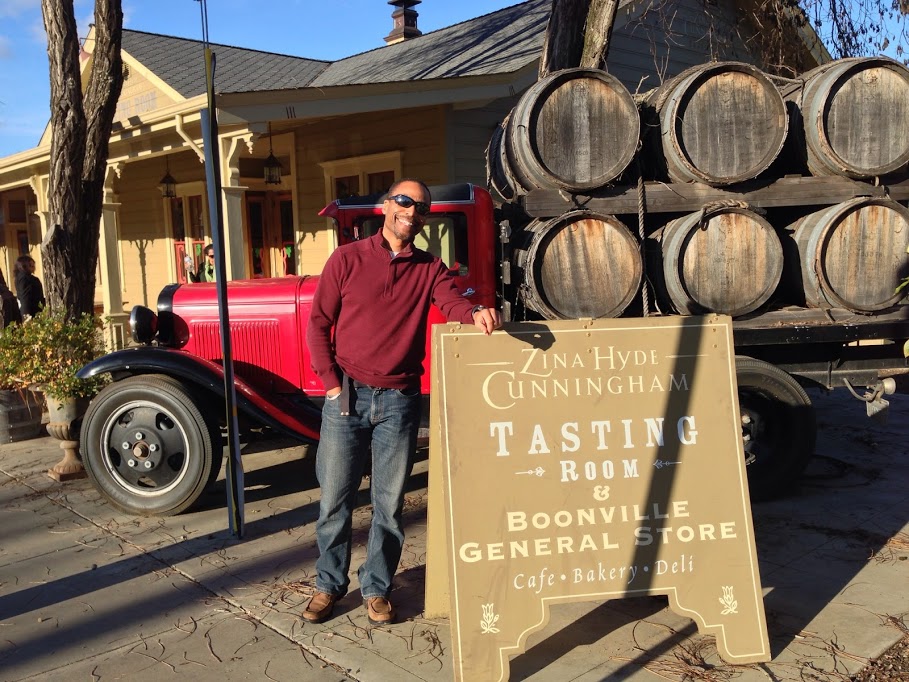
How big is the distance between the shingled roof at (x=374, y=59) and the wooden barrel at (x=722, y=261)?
14.9 feet

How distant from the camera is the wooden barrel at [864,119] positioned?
15.2 feet

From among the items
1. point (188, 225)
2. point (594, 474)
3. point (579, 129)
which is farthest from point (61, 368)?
point (188, 225)

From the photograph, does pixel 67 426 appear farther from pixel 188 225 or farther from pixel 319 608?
pixel 188 225

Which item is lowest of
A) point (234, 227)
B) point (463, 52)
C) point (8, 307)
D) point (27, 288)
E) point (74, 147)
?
point (8, 307)

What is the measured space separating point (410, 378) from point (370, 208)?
2.06 metres

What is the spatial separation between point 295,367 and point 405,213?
7.57 feet

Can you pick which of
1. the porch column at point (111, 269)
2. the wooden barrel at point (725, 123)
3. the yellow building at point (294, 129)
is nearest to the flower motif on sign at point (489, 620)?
the wooden barrel at point (725, 123)

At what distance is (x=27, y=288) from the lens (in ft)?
30.9

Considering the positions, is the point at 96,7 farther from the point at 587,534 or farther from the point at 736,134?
the point at 587,534

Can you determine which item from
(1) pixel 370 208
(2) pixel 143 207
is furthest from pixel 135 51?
(1) pixel 370 208

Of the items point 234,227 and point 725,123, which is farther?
point 234,227

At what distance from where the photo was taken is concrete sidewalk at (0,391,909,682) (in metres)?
2.95

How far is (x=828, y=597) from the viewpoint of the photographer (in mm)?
3496

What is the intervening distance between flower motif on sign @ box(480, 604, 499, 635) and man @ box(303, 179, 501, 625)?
59cm
